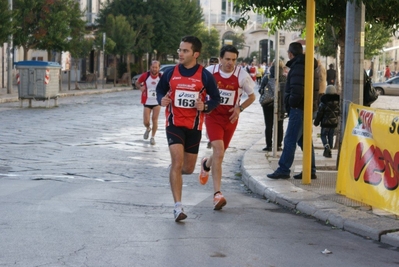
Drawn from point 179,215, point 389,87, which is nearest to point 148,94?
point 179,215

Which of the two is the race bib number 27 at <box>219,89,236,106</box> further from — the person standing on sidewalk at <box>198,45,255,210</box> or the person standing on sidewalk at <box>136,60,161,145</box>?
the person standing on sidewalk at <box>136,60,161,145</box>

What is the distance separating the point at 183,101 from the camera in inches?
340

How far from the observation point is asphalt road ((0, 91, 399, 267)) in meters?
6.71

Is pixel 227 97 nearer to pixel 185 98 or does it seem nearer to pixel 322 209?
pixel 185 98

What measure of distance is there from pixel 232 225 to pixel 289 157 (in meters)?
3.22

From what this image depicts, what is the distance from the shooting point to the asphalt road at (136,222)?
264 inches

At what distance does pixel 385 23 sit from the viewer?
1334 cm

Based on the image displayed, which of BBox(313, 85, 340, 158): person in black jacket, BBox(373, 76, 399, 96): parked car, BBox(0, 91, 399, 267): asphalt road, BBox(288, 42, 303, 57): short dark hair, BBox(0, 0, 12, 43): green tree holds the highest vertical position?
BBox(0, 0, 12, 43): green tree

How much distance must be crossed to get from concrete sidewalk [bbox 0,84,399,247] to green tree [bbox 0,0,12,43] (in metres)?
Result: 21.7

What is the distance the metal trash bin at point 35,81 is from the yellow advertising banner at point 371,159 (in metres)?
19.4

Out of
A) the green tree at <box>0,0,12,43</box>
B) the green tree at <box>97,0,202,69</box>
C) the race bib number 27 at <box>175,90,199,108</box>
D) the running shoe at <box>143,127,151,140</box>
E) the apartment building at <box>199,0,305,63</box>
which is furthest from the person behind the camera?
the apartment building at <box>199,0,305,63</box>

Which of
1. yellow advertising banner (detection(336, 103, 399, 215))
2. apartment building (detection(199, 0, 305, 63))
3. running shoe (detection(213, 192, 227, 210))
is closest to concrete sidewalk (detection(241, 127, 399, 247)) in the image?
yellow advertising banner (detection(336, 103, 399, 215))

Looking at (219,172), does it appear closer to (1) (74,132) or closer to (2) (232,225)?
(2) (232,225)

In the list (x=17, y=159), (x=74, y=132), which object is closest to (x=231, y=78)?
(x=17, y=159)
